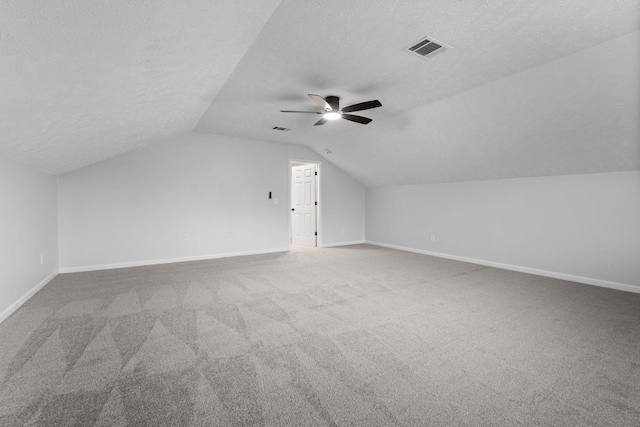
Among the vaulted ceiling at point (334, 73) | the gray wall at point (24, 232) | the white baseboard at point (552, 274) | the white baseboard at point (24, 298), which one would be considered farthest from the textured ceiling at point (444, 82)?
the white baseboard at point (24, 298)

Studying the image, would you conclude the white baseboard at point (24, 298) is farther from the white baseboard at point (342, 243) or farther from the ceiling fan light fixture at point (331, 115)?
the white baseboard at point (342, 243)

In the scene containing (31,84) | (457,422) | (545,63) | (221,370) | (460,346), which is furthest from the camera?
(545,63)

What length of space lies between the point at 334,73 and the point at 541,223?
397cm

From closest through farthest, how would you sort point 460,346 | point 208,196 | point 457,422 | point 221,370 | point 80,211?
point 457,422
point 221,370
point 460,346
point 80,211
point 208,196

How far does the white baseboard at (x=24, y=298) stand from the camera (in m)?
2.74

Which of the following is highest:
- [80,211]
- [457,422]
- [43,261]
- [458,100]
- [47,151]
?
[458,100]

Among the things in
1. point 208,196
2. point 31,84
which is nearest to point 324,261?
point 208,196

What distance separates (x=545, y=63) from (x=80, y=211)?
6.70 m

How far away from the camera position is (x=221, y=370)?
193 cm

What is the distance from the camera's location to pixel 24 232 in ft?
10.7

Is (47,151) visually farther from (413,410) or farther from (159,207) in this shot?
(413,410)

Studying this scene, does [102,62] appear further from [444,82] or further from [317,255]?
[317,255]

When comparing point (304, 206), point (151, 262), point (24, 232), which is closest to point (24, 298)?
point (24, 232)

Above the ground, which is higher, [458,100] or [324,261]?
[458,100]
